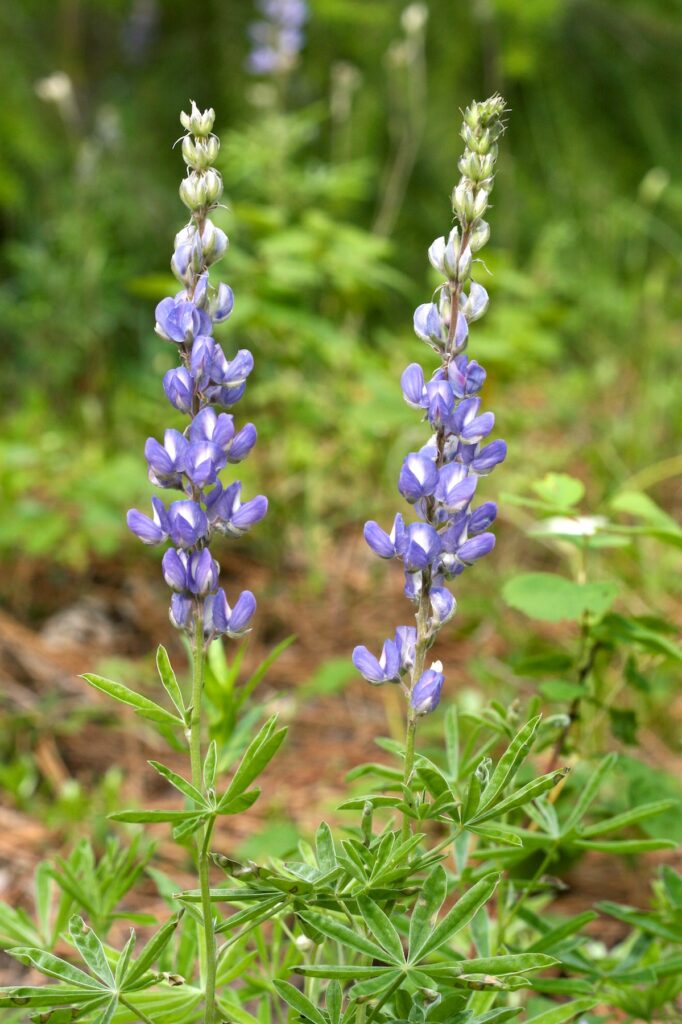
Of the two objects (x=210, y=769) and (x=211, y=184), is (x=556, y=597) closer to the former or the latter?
(x=210, y=769)

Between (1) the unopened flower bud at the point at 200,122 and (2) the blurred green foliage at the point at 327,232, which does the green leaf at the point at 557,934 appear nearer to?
(1) the unopened flower bud at the point at 200,122

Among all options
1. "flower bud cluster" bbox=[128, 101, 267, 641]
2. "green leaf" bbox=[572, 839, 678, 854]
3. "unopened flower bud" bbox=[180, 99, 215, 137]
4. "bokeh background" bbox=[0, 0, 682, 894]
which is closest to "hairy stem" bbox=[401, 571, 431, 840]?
"flower bud cluster" bbox=[128, 101, 267, 641]

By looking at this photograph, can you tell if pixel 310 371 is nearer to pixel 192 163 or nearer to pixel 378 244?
pixel 378 244

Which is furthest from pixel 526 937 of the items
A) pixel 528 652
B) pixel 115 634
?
pixel 115 634

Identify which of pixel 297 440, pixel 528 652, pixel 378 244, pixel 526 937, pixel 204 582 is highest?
pixel 378 244

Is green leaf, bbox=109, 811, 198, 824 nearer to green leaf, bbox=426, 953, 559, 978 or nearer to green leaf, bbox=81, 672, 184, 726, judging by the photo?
green leaf, bbox=81, 672, 184, 726
